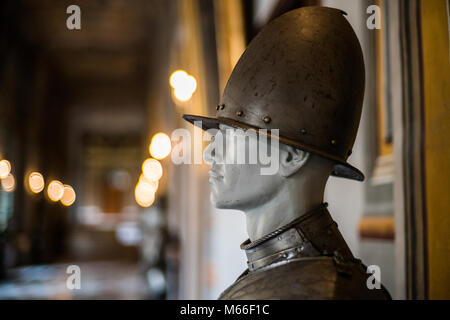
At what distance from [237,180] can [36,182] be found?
709 inches

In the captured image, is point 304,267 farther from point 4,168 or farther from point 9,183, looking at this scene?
point 9,183

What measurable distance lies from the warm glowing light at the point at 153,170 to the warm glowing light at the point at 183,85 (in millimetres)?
7228

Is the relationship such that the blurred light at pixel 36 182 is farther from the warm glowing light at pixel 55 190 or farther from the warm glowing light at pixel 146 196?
the warm glowing light at pixel 146 196

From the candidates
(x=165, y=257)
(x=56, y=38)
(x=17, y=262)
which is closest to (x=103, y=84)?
(x=56, y=38)

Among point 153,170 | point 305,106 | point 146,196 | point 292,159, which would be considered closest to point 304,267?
point 292,159

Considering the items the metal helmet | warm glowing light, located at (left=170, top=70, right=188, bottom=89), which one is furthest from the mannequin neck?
warm glowing light, located at (left=170, top=70, right=188, bottom=89)

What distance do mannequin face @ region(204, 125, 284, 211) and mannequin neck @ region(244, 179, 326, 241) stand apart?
27mm

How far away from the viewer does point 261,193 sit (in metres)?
1.74

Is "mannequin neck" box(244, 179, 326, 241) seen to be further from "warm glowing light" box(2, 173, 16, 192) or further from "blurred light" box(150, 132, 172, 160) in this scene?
"warm glowing light" box(2, 173, 16, 192)

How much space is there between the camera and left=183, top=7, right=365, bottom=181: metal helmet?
5.33ft

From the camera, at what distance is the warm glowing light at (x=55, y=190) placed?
2091 centimetres

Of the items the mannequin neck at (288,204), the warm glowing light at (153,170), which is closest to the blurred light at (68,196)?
the warm glowing light at (153,170)

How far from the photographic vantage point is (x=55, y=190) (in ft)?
72.2
